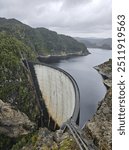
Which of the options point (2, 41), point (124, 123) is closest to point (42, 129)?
point (2, 41)

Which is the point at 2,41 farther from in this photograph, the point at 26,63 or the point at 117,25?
the point at 117,25

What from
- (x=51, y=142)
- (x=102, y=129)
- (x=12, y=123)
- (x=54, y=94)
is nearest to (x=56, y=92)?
(x=54, y=94)

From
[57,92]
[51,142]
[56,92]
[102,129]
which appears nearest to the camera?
[102,129]

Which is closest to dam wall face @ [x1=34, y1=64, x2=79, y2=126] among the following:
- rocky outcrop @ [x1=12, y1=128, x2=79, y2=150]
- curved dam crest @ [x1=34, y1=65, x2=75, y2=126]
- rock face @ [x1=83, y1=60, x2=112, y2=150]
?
curved dam crest @ [x1=34, y1=65, x2=75, y2=126]

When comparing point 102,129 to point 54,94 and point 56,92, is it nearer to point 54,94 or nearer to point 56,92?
point 56,92

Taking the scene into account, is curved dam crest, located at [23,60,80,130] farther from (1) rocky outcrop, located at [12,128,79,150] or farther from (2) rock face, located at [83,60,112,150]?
(2) rock face, located at [83,60,112,150]

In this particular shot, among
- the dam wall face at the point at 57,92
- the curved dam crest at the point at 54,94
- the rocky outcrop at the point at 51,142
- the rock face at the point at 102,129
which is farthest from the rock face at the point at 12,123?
the rock face at the point at 102,129

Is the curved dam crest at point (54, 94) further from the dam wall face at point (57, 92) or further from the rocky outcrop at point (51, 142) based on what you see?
the rocky outcrop at point (51, 142)
